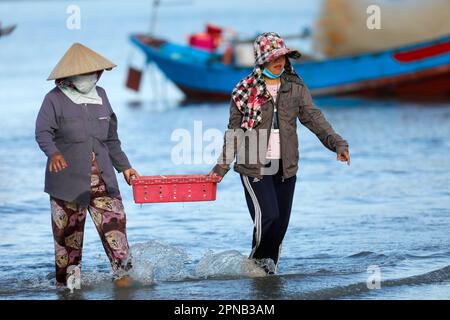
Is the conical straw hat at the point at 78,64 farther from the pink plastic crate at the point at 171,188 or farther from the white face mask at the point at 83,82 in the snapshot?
the pink plastic crate at the point at 171,188

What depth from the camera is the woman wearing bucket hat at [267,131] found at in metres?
7.91

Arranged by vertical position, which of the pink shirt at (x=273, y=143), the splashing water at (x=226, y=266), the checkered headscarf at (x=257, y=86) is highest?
the checkered headscarf at (x=257, y=86)

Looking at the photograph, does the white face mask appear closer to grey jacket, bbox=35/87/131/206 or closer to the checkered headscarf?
grey jacket, bbox=35/87/131/206

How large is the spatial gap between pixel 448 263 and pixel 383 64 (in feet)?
52.9

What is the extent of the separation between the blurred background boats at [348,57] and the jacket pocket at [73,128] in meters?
16.8

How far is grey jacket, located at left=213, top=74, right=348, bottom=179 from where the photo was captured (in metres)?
7.95

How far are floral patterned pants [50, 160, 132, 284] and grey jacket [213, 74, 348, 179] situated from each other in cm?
75

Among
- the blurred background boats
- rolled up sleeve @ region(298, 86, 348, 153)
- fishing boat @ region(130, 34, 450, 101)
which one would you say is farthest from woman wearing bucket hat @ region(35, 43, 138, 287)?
fishing boat @ region(130, 34, 450, 101)

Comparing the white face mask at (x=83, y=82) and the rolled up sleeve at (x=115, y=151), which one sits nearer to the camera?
the white face mask at (x=83, y=82)

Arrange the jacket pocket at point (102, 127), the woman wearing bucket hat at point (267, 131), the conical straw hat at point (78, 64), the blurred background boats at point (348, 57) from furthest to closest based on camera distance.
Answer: the blurred background boats at point (348, 57)
the woman wearing bucket hat at point (267, 131)
the jacket pocket at point (102, 127)
the conical straw hat at point (78, 64)

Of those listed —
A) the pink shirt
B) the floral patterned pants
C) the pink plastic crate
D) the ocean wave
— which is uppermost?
the pink shirt

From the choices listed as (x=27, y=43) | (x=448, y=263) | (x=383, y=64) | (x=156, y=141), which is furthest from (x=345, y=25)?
(x=27, y=43)

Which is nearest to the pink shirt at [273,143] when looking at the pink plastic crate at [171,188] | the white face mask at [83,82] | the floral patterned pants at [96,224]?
the pink plastic crate at [171,188]
